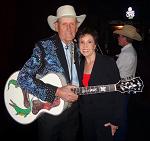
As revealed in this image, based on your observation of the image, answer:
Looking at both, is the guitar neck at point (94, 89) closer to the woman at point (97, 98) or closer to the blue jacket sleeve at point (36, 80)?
the woman at point (97, 98)

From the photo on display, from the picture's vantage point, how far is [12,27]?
517 cm

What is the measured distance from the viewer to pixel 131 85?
2717 mm

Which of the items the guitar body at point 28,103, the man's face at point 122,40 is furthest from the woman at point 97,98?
the man's face at point 122,40

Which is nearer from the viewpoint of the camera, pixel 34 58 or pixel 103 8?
pixel 34 58

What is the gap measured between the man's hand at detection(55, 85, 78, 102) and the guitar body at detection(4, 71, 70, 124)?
0.06 m

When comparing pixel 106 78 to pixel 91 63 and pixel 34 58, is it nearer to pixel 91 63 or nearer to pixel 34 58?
pixel 91 63

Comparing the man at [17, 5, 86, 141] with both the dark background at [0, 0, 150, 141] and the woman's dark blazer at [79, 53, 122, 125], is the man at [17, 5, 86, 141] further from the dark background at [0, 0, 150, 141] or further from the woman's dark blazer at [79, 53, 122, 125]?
the dark background at [0, 0, 150, 141]

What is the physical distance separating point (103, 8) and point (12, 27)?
9538 millimetres

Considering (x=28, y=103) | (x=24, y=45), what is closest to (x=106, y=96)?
(x=28, y=103)

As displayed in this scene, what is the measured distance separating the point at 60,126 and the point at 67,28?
0.94 metres

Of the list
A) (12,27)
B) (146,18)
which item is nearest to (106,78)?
(12,27)

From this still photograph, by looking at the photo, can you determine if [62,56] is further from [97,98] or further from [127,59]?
[127,59]

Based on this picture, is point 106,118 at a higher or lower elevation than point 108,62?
lower

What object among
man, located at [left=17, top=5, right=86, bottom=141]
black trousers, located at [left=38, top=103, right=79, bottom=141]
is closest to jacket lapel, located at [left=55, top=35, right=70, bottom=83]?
man, located at [left=17, top=5, right=86, bottom=141]
